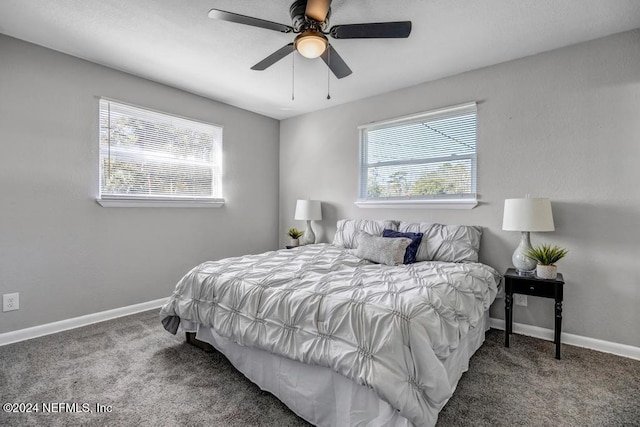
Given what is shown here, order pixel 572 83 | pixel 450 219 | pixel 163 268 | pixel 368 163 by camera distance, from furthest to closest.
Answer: pixel 368 163 < pixel 163 268 < pixel 450 219 < pixel 572 83

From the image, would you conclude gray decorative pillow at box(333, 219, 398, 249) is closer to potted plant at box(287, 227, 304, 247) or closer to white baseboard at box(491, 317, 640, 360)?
potted plant at box(287, 227, 304, 247)

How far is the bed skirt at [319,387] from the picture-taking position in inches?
54.9

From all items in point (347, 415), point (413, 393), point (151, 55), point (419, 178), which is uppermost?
point (151, 55)

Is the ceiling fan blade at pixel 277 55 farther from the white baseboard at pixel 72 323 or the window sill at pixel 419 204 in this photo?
the white baseboard at pixel 72 323

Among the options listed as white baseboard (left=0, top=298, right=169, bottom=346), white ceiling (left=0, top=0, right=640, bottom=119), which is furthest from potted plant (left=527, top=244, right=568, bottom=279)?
white baseboard (left=0, top=298, right=169, bottom=346)

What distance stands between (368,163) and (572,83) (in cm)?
209

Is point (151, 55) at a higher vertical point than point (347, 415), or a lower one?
higher

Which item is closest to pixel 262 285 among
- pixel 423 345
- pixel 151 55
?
pixel 423 345

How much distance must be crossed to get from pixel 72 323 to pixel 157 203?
137cm

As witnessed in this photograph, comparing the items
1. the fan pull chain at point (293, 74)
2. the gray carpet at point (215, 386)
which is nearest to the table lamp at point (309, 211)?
the fan pull chain at point (293, 74)

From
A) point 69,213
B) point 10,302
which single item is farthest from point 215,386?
point 69,213

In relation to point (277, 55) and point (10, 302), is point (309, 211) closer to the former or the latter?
point (277, 55)

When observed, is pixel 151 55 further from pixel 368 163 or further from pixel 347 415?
pixel 347 415

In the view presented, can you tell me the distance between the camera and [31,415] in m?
1.65
